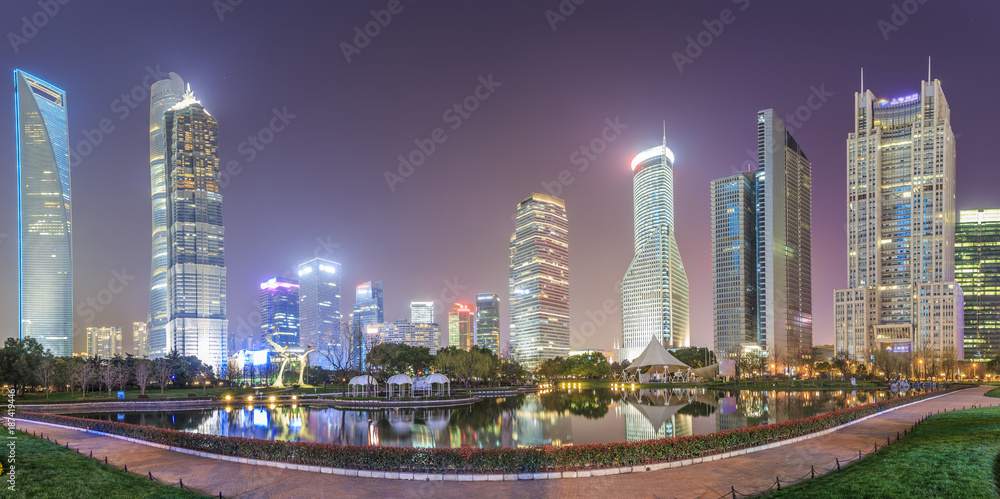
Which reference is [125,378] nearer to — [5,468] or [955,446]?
[5,468]

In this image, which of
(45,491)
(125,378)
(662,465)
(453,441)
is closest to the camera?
(45,491)

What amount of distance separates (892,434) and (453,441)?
2030 centimetres

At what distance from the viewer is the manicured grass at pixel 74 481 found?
1322cm

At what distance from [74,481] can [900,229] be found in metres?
171

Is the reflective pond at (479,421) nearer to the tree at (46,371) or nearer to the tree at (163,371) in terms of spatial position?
the tree at (46,371)

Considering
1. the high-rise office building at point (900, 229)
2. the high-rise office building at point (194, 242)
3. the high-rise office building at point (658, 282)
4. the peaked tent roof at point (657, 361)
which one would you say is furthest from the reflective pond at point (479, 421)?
the high-rise office building at point (658, 282)

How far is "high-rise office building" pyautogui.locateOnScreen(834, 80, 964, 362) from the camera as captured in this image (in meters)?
135

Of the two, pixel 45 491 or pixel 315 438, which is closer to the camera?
pixel 45 491

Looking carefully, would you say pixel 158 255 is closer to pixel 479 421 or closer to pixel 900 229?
pixel 479 421

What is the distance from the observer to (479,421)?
3812 centimetres

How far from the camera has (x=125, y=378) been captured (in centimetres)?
6334

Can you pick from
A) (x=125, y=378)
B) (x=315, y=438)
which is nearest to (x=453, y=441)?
(x=315, y=438)

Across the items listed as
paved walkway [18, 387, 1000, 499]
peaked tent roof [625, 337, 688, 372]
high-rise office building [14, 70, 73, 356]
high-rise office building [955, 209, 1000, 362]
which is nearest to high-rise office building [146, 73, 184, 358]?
high-rise office building [14, 70, 73, 356]

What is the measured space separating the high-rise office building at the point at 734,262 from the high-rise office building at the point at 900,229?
27.5m
